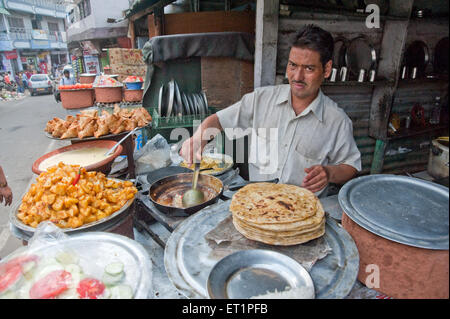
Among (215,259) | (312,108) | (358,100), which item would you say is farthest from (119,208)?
(358,100)

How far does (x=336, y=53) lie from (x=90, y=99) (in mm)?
5087

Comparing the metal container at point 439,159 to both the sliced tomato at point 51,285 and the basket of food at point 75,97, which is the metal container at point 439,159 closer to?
the sliced tomato at point 51,285

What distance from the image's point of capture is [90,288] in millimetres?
1058

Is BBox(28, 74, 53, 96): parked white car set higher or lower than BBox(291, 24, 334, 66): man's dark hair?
lower

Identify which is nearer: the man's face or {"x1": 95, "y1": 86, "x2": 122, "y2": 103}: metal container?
the man's face

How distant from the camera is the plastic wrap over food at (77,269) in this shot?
104 centimetres

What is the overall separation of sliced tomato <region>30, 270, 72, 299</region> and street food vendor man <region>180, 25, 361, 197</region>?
1.31 meters

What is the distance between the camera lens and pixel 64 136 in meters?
2.72

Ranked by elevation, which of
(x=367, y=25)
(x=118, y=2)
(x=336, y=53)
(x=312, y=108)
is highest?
(x=118, y=2)

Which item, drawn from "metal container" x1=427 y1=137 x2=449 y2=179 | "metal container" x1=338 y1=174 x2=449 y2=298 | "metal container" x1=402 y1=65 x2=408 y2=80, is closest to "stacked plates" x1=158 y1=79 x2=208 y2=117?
"metal container" x1=338 y1=174 x2=449 y2=298

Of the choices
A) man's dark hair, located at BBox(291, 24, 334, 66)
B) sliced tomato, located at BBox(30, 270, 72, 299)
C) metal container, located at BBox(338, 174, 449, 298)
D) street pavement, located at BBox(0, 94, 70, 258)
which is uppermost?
man's dark hair, located at BBox(291, 24, 334, 66)

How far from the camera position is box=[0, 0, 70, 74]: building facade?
25812 mm

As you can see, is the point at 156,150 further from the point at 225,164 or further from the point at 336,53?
the point at 336,53

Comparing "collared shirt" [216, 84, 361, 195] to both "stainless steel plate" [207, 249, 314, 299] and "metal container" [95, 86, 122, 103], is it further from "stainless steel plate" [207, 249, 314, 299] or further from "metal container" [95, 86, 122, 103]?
"metal container" [95, 86, 122, 103]
